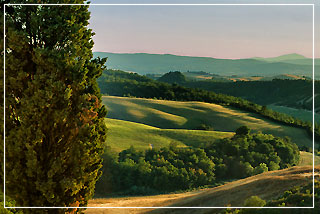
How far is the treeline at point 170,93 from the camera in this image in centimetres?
→ 3125

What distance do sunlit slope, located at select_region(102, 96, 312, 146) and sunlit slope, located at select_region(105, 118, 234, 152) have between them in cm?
277

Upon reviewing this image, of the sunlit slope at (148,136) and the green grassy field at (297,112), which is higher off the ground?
the green grassy field at (297,112)

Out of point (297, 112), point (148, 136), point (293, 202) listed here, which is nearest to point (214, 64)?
point (293, 202)

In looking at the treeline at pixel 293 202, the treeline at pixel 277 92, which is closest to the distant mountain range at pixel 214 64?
the treeline at pixel 293 202

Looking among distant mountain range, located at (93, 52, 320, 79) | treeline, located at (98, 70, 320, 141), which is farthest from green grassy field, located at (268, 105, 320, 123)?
distant mountain range, located at (93, 52, 320, 79)

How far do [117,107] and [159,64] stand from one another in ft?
73.7

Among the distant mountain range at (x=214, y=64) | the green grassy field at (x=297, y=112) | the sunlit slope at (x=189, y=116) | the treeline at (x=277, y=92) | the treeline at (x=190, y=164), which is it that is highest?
the distant mountain range at (x=214, y=64)

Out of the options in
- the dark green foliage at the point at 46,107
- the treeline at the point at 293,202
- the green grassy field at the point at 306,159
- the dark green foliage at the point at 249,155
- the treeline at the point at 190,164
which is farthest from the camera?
the green grassy field at the point at 306,159

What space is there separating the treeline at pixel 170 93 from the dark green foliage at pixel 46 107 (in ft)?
76.7

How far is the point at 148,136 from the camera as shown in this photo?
3294 cm

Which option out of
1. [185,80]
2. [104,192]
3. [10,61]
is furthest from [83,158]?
[185,80]

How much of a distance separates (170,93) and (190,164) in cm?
1650

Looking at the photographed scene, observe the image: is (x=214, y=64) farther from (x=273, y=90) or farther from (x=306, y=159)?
(x=306, y=159)

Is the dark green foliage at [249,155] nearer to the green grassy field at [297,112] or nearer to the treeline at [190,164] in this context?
the treeline at [190,164]
